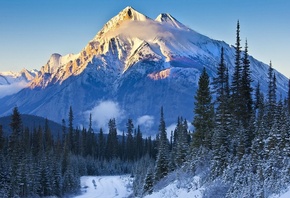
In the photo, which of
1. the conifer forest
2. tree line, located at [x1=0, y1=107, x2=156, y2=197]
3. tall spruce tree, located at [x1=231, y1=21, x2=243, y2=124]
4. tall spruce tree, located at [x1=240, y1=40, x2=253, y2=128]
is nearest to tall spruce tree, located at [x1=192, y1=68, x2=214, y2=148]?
the conifer forest

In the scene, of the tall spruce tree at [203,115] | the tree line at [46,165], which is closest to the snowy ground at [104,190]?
the tree line at [46,165]

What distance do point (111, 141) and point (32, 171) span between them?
7961cm

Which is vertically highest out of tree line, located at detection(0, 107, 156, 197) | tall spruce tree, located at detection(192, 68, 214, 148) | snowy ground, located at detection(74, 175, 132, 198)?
tall spruce tree, located at detection(192, 68, 214, 148)

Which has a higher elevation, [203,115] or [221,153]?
[203,115]

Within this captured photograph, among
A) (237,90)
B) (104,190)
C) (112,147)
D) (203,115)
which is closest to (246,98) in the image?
(237,90)

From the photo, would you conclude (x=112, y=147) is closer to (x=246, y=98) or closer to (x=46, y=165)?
(x=46, y=165)

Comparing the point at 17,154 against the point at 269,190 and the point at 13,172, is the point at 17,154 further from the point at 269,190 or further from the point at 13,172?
the point at 269,190

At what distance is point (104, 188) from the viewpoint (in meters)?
85.4

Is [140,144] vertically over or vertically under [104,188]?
over

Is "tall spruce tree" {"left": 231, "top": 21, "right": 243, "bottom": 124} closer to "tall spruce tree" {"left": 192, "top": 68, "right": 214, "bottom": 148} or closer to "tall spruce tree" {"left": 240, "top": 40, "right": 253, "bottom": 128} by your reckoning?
"tall spruce tree" {"left": 240, "top": 40, "right": 253, "bottom": 128}

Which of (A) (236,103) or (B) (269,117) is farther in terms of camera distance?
(A) (236,103)

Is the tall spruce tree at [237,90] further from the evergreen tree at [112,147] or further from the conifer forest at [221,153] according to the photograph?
the evergreen tree at [112,147]

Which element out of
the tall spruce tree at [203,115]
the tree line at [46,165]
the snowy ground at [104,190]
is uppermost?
the tall spruce tree at [203,115]

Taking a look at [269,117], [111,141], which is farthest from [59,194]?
[111,141]
